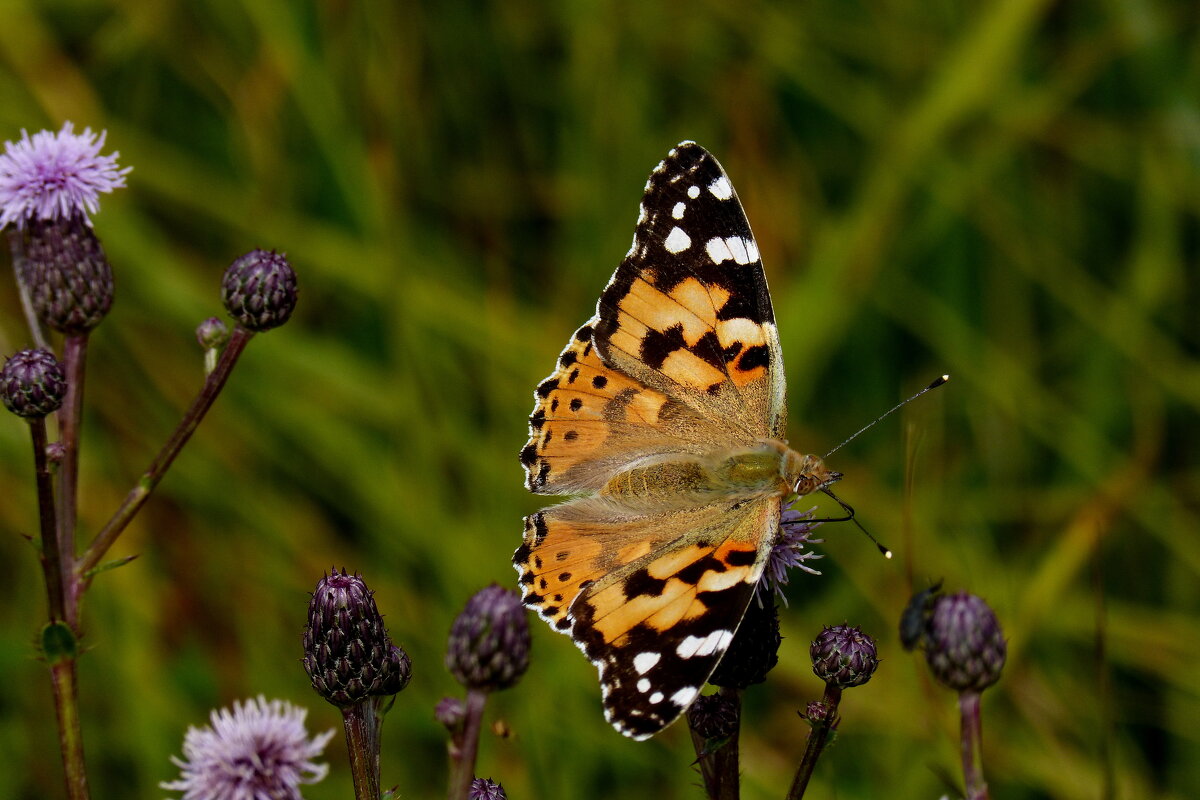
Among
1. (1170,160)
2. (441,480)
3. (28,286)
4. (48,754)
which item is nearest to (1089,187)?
(1170,160)

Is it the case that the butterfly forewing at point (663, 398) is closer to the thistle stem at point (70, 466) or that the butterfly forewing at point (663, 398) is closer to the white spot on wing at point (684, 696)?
the white spot on wing at point (684, 696)

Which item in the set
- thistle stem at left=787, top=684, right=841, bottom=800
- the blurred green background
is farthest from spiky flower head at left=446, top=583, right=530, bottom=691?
the blurred green background

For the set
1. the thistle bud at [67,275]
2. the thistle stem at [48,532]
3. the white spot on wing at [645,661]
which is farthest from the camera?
the thistle bud at [67,275]

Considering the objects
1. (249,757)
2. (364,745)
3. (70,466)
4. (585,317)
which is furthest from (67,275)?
(585,317)

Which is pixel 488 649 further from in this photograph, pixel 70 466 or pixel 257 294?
pixel 257 294

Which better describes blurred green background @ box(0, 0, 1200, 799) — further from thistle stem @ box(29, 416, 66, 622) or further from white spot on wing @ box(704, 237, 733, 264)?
thistle stem @ box(29, 416, 66, 622)

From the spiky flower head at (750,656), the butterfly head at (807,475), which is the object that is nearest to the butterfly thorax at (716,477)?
the butterfly head at (807,475)
